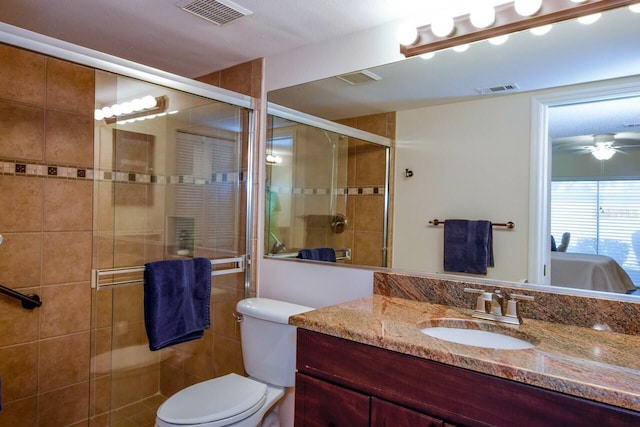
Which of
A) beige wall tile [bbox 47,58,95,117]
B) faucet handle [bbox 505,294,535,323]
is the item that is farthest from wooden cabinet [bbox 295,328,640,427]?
beige wall tile [bbox 47,58,95,117]

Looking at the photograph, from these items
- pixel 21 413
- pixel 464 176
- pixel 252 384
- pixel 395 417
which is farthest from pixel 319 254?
pixel 21 413

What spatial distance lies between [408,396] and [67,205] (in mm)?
2121

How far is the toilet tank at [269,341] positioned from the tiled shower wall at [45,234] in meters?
1.12

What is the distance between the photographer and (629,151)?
1316 millimetres

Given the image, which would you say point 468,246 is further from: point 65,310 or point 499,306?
point 65,310

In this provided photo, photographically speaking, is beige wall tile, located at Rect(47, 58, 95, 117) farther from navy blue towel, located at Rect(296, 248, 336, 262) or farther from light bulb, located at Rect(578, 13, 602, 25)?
light bulb, located at Rect(578, 13, 602, 25)

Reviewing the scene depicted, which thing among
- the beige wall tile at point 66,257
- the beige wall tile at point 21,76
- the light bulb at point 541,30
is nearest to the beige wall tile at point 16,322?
the beige wall tile at point 66,257

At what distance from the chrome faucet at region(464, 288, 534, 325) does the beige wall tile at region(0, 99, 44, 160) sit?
91.5 inches

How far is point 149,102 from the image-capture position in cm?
200

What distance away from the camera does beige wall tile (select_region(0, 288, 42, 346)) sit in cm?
208

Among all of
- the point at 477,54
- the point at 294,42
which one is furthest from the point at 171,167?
the point at 477,54

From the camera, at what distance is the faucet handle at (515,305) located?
4.55ft

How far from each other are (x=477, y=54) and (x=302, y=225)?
4.02 ft

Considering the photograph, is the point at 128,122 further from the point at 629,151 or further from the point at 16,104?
the point at 629,151
